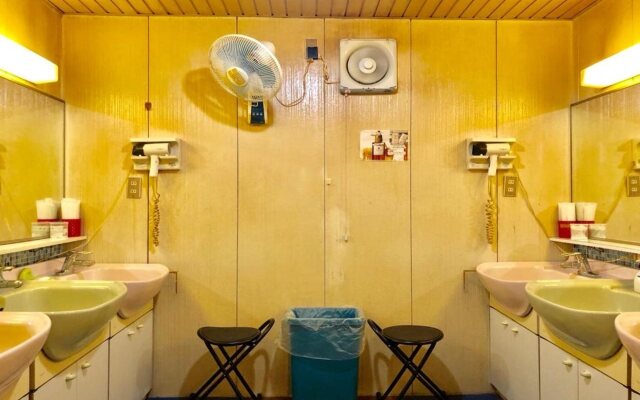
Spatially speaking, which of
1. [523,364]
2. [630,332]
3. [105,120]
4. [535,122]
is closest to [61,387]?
[105,120]

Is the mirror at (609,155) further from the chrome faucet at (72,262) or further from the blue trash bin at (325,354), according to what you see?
the chrome faucet at (72,262)

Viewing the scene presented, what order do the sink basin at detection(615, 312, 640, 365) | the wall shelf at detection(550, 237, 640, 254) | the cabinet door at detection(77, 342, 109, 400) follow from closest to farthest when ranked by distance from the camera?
1. the sink basin at detection(615, 312, 640, 365)
2. the cabinet door at detection(77, 342, 109, 400)
3. the wall shelf at detection(550, 237, 640, 254)

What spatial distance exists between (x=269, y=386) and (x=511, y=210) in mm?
2042

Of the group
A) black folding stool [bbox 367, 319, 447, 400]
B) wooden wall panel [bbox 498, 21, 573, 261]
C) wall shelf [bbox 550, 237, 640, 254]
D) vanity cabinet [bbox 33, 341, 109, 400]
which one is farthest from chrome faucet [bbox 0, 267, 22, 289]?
wall shelf [bbox 550, 237, 640, 254]

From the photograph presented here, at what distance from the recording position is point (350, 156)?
7.52 ft

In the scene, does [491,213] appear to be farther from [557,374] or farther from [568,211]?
[557,374]

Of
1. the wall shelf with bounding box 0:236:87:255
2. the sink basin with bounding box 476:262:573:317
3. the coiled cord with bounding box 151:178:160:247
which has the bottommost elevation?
the sink basin with bounding box 476:262:573:317

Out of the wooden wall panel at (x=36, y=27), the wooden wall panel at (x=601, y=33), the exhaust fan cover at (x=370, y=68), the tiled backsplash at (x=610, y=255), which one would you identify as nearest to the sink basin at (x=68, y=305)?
the wooden wall panel at (x=36, y=27)

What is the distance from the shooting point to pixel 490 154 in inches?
86.6

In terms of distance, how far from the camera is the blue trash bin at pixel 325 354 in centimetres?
193

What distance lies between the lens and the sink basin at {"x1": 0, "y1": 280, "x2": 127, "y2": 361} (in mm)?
1298

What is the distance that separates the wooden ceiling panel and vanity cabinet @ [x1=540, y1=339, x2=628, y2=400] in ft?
6.75

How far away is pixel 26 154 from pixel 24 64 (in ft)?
1.65

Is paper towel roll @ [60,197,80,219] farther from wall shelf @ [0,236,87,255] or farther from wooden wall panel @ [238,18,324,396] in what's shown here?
wooden wall panel @ [238,18,324,396]
